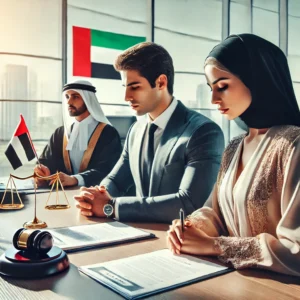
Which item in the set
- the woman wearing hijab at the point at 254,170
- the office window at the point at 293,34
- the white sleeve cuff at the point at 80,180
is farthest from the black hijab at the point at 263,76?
the office window at the point at 293,34

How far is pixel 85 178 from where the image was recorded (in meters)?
3.03

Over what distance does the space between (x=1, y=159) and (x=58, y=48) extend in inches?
56.6

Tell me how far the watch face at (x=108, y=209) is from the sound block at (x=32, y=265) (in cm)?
63

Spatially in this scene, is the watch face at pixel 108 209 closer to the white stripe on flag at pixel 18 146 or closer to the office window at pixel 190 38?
the white stripe on flag at pixel 18 146

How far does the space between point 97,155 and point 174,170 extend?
151 centimetres

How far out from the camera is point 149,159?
7.27ft

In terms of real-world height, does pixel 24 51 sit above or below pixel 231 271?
above

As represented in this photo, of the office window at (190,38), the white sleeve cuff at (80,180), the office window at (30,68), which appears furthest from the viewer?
the office window at (190,38)

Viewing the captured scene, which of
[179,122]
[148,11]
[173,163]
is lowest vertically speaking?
[173,163]

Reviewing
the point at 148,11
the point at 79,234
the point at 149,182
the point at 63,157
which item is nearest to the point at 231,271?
the point at 79,234

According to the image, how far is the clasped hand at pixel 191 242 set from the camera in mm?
1301

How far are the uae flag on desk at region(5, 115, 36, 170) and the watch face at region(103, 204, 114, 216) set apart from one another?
47 cm

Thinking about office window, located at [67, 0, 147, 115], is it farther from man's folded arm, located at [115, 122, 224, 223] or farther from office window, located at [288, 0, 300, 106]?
man's folded arm, located at [115, 122, 224, 223]

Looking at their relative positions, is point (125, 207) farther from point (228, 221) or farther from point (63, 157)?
point (63, 157)
